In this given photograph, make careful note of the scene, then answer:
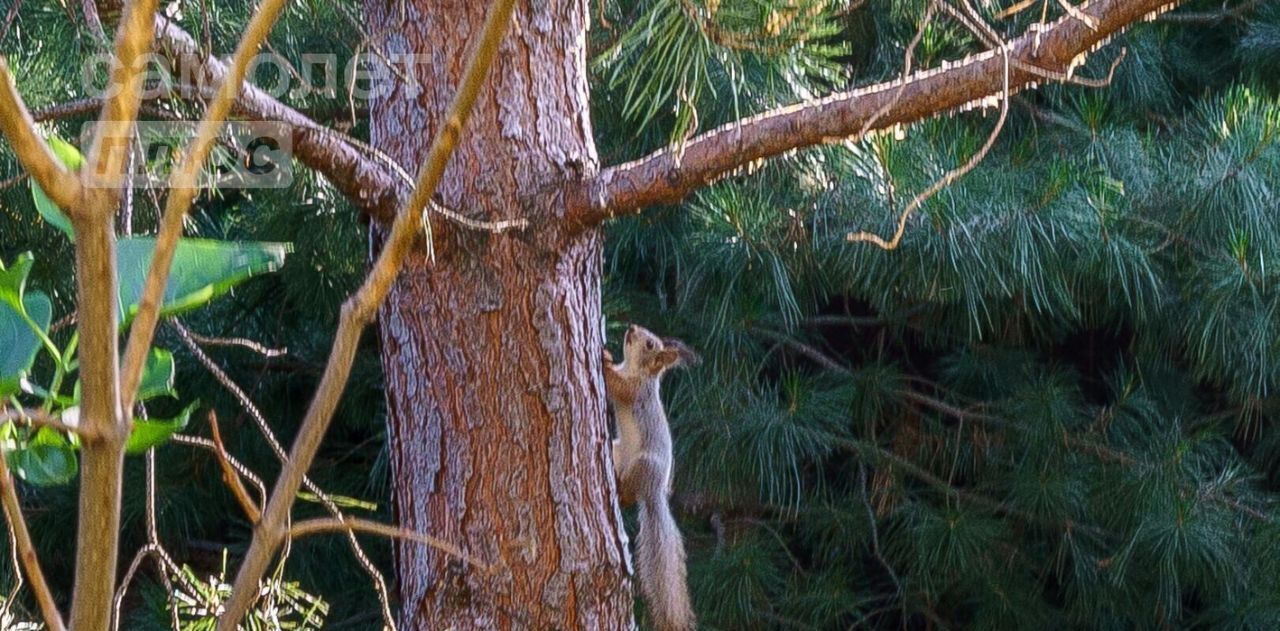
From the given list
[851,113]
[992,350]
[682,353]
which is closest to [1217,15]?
[992,350]

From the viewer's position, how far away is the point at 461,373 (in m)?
1.20

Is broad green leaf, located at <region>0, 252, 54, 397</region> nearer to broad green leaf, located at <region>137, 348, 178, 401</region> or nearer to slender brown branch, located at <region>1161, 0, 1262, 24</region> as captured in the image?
broad green leaf, located at <region>137, 348, 178, 401</region>

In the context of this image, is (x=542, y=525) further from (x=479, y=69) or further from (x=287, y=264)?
(x=287, y=264)

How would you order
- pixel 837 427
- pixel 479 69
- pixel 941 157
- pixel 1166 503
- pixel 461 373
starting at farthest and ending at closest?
pixel 837 427 < pixel 1166 503 < pixel 941 157 < pixel 461 373 < pixel 479 69

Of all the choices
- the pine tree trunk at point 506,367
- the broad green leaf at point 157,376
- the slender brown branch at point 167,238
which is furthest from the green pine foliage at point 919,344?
the slender brown branch at point 167,238

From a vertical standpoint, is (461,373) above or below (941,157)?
below

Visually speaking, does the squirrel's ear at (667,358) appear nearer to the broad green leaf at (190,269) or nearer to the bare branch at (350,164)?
the bare branch at (350,164)

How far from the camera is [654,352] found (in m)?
2.11

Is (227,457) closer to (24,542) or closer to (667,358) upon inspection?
(24,542)

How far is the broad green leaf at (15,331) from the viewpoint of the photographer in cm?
47

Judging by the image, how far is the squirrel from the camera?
1.93 m

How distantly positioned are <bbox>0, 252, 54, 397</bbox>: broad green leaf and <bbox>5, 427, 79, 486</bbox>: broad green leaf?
6cm

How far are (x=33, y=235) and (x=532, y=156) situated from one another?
1253mm

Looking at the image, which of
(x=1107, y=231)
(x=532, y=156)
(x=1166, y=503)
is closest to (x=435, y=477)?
(x=532, y=156)
